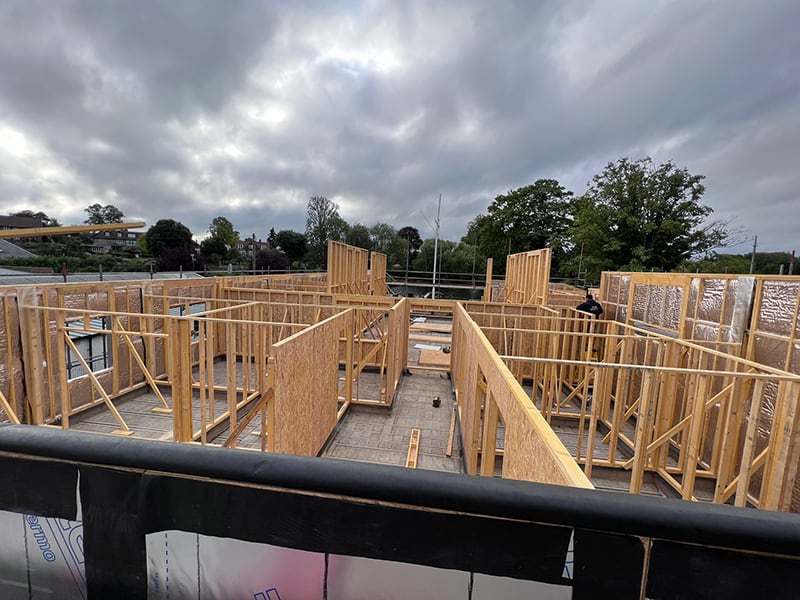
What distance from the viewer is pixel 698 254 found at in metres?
20.5

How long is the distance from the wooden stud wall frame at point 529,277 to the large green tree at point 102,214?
3214 inches

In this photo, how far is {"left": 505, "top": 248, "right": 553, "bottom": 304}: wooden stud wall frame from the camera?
1111 centimetres

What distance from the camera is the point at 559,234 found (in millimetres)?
33906

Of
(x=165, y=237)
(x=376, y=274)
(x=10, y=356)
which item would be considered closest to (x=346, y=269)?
(x=376, y=274)

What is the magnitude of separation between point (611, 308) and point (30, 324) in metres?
12.4

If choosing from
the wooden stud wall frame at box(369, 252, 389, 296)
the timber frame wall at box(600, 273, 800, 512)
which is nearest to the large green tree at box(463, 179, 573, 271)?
the wooden stud wall frame at box(369, 252, 389, 296)

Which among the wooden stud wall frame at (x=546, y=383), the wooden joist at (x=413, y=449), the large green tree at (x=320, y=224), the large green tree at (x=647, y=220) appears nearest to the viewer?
the wooden stud wall frame at (x=546, y=383)

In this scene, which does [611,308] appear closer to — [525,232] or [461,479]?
[461,479]

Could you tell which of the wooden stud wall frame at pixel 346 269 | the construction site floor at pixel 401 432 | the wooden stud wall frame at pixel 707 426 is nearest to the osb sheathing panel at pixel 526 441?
the wooden stud wall frame at pixel 707 426

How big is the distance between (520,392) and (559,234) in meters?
35.1

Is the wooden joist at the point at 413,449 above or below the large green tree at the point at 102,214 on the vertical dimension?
below

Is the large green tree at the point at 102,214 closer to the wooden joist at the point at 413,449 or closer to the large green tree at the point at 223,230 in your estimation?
the large green tree at the point at 223,230

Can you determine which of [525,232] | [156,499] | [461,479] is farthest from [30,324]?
[525,232]

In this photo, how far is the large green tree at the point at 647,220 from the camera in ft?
65.3
